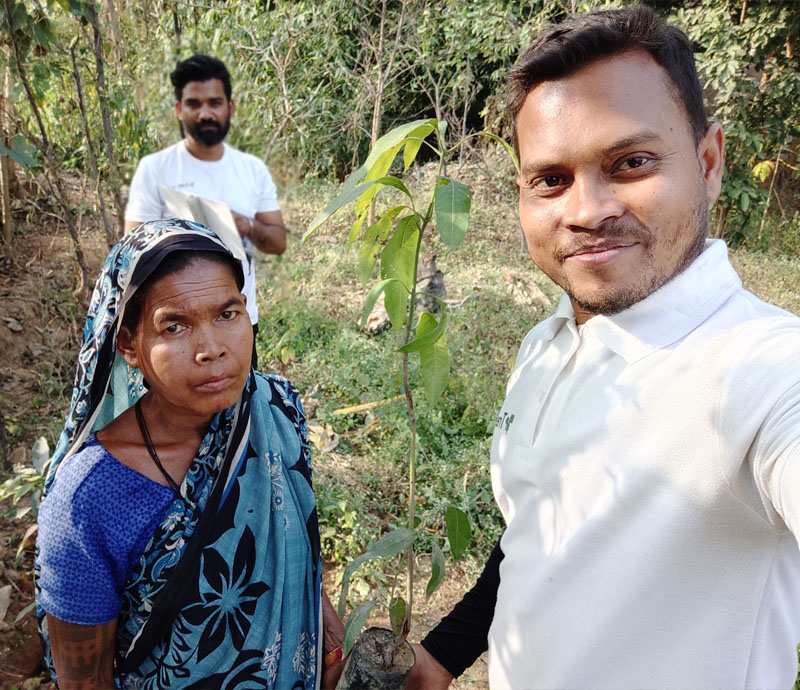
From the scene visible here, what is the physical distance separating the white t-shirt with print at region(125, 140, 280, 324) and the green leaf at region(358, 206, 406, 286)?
1592 millimetres

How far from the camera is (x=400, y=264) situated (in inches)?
40.1

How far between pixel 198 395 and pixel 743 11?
21.9 ft

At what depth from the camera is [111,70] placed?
196 inches

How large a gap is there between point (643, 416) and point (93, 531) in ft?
3.09

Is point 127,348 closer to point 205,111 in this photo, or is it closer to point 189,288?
point 189,288

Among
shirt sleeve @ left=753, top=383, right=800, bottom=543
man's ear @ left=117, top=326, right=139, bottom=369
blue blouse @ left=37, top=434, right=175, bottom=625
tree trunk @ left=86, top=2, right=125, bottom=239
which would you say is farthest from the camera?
tree trunk @ left=86, top=2, right=125, bottom=239

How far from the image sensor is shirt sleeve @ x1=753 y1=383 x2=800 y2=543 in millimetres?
650

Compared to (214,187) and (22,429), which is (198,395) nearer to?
(214,187)

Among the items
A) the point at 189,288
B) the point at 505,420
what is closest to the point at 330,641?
the point at 505,420

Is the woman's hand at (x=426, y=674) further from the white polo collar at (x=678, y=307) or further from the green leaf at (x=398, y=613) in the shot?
the white polo collar at (x=678, y=307)

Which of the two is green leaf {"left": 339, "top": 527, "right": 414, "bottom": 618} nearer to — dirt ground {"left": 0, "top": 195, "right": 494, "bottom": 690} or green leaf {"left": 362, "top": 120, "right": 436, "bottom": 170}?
green leaf {"left": 362, "top": 120, "right": 436, "bottom": 170}

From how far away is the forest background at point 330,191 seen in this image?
2.88 m

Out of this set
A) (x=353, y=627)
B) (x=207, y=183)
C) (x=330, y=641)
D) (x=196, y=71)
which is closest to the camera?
(x=353, y=627)

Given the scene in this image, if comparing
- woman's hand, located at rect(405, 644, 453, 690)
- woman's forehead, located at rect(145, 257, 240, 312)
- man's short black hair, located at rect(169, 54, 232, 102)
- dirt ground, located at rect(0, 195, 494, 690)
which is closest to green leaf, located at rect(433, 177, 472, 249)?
woman's forehead, located at rect(145, 257, 240, 312)
